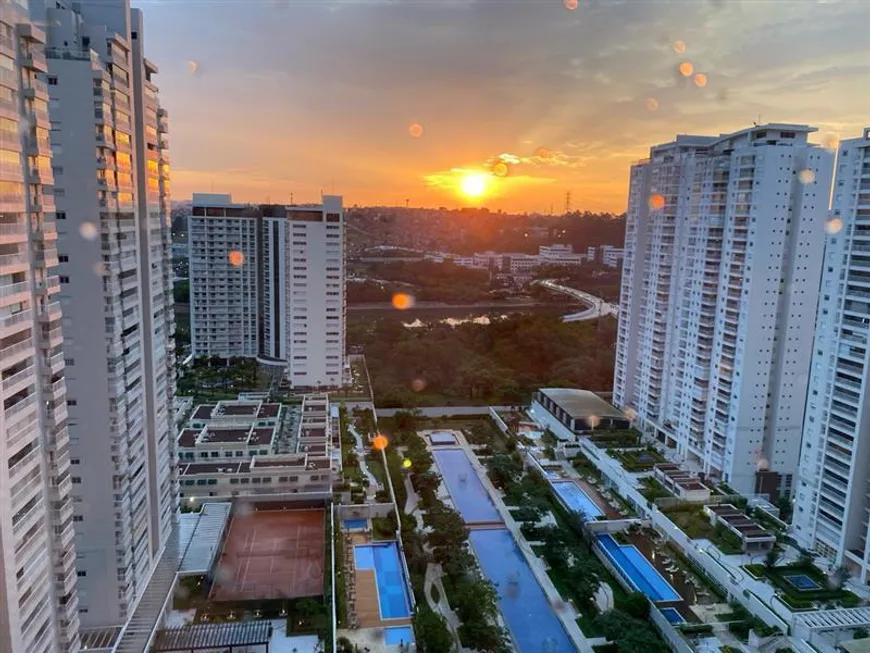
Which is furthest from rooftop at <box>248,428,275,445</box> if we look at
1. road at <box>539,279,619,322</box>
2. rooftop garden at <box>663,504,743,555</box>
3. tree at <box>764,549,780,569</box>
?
road at <box>539,279,619,322</box>

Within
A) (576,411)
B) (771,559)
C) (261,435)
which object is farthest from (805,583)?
(261,435)

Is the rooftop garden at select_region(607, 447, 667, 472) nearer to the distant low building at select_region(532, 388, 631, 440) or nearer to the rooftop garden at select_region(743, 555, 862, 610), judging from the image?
the distant low building at select_region(532, 388, 631, 440)

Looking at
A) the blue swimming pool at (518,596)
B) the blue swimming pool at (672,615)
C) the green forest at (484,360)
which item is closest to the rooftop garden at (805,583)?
the blue swimming pool at (672,615)

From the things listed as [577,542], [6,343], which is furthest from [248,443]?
[6,343]

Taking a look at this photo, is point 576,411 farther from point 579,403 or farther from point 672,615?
point 672,615

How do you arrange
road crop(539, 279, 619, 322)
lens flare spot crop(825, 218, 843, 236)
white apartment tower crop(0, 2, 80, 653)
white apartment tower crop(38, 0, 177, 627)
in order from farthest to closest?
road crop(539, 279, 619, 322) → lens flare spot crop(825, 218, 843, 236) → white apartment tower crop(38, 0, 177, 627) → white apartment tower crop(0, 2, 80, 653)

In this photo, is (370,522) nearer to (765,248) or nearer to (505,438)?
(505,438)
